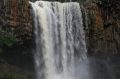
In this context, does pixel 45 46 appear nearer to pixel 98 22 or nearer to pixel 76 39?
pixel 76 39

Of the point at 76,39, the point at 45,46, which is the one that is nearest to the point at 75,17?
the point at 76,39

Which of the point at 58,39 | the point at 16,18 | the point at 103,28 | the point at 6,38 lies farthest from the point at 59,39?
the point at 6,38

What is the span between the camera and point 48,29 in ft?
90.5

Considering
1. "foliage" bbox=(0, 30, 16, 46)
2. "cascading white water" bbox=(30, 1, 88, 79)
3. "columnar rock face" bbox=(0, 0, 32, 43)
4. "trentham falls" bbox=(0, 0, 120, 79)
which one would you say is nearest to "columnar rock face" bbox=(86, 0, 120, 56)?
"trentham falls" bbox=(0, 0, 120, 79)

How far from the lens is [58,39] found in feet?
92.6

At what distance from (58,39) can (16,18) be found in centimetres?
379

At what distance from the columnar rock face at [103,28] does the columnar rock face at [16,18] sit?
5176 millimetres

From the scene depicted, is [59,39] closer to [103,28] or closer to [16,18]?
[103,28]

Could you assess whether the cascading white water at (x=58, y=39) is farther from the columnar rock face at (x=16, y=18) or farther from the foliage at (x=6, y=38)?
the foliage at (x=6, y=38)

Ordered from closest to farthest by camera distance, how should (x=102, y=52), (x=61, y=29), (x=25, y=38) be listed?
(x=25, y=38), (x=61, y=29), (x=102, y=52)

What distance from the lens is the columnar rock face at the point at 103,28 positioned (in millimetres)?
29516

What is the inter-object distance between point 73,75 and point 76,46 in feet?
6.75

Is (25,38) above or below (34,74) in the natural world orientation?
above

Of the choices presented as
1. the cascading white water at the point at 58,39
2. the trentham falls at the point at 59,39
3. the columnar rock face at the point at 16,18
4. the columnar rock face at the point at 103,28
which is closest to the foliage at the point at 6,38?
the trentham falls at the point at 59,39
